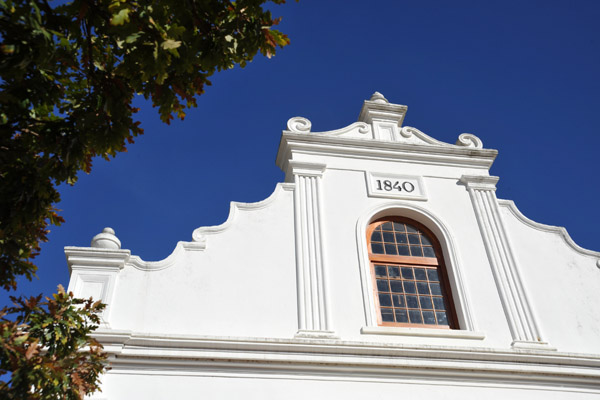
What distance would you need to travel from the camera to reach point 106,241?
30.8 ft

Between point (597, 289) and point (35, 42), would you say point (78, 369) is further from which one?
point (597, 289)

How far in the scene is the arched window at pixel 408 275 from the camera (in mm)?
9797

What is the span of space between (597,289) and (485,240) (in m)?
2.17

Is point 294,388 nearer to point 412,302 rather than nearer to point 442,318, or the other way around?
point 412,302

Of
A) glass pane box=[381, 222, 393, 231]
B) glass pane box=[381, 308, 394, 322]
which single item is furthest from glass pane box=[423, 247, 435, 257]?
glass pane box=[381, 308, 394, 322]

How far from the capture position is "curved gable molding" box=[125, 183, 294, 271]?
30.2 ft

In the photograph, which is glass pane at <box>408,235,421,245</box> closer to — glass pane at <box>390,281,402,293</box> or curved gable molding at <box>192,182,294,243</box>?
glass pane at <box>390,281,402,293</box>

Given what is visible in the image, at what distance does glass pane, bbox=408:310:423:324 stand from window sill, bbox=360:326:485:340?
0.36 m

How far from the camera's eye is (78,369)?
5.59 metres

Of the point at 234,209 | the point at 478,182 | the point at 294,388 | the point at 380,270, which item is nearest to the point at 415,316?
the point at 380,270

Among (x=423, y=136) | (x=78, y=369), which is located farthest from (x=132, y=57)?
(x=423, y=136)

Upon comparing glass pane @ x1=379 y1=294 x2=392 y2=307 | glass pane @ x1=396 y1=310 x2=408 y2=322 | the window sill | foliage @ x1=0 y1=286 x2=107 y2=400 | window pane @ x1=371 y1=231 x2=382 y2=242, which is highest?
window pane @ x1=371 y1=231 x2=382 y2=242

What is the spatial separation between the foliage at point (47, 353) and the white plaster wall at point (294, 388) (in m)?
2.15

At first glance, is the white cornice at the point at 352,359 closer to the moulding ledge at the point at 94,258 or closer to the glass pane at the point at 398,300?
the glass pane at the point at 398,300
